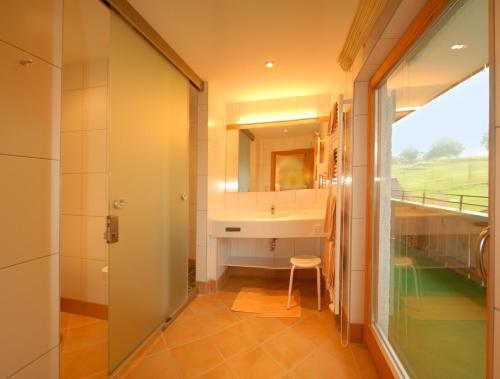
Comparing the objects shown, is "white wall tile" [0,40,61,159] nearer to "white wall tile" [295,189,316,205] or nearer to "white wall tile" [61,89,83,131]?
"white wall tile" [61,89,83,131]

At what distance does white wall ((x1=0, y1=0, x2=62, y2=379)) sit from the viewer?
0.74m

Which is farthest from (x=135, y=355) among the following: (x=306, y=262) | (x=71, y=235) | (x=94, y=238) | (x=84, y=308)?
(x=306, y=262)

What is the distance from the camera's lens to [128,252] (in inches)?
54.2

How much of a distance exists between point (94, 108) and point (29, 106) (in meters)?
0.42

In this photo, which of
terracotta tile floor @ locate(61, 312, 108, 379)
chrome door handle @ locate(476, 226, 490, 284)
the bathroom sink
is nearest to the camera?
chrome door handle @ locate(476, 226, 490, 284)

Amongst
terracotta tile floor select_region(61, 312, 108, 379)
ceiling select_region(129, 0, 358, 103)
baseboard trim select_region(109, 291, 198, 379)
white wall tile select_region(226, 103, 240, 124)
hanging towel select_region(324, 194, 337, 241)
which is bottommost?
baseboard trim select_region(109, 291, 198, 379)

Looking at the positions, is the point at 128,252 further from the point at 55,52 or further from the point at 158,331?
the point at 55,52

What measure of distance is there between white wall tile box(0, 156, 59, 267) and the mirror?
1993 mm

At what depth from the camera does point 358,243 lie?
1.59 m

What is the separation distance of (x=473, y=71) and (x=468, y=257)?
0.68m

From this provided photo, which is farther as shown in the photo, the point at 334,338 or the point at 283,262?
the point at 283,262

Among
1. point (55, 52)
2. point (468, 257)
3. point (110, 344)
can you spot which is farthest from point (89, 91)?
point (468, 257)

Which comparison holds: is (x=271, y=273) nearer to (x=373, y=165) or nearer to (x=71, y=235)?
(x=373, y=165)

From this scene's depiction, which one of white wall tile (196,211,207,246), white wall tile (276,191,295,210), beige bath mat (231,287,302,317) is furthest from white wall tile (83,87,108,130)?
white wall tile (276,191,295,210)
